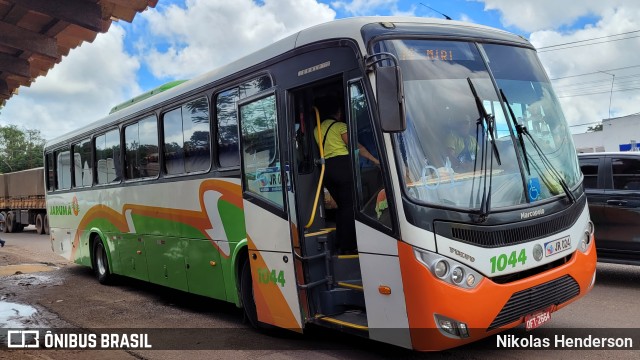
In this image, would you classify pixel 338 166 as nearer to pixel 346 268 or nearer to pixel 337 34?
pixel 346 268

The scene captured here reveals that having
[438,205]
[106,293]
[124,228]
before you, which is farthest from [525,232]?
[106,293]

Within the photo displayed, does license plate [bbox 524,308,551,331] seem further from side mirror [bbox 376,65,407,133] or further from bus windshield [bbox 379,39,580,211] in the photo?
side mirror [bbox 376,65,407,133]

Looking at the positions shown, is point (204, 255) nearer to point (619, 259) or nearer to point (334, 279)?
point (334, 279)

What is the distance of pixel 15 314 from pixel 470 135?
24.0 feet

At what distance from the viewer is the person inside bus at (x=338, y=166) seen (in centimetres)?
555

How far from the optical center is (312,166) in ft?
18.3

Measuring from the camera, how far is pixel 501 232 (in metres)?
4.41

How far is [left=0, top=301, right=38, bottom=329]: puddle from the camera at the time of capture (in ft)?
25.2

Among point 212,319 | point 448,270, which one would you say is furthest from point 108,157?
point 448,270

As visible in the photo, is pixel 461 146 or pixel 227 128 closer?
pixel 461 146

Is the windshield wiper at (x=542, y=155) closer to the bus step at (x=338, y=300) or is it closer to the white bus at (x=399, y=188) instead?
the white bus at (x=399, y=188)

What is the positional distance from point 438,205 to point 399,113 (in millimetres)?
787

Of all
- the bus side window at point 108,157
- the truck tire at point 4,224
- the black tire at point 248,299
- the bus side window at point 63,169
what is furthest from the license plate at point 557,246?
the truck tire at point 4,224

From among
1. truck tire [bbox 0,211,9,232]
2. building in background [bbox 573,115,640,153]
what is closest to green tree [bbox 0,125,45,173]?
truck tire [bbox 0,211,9,232]
